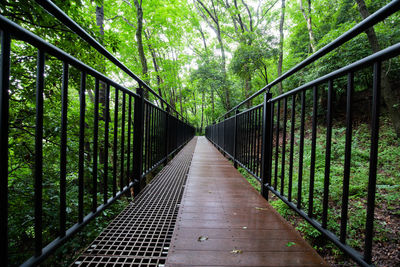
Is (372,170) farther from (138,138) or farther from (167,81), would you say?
(167,81)

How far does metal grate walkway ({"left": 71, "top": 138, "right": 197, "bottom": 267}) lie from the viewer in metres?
1.02

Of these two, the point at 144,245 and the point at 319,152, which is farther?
the point at 319,152

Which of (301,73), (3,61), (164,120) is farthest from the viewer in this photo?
(301,73)

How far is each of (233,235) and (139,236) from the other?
2.08 feet

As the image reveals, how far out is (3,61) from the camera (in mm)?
622

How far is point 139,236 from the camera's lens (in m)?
1.25

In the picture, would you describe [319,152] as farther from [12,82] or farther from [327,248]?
[12,82]

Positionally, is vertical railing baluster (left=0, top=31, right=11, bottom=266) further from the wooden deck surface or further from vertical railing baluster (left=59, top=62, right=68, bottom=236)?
the wooden deck surface

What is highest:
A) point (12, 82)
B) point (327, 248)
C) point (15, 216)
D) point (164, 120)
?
point (12, 82)

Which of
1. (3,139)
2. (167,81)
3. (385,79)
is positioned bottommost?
(3,139)

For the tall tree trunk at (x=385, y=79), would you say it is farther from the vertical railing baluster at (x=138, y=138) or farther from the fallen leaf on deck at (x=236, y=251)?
the fallen leaf on deck at (x=236, y=251)

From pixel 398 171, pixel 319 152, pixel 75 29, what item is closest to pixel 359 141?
pixel 319 152

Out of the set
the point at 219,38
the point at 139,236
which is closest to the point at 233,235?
the point at 139,236

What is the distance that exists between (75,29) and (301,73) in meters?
8.38
